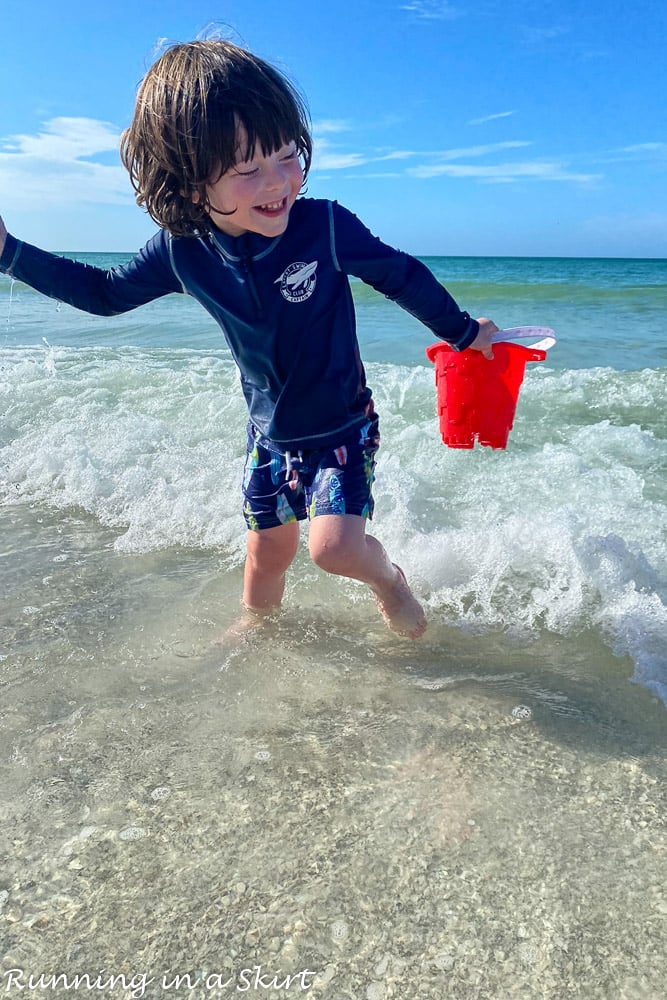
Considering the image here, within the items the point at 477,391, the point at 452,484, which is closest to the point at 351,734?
the point at 477,391

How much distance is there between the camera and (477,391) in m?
2.45

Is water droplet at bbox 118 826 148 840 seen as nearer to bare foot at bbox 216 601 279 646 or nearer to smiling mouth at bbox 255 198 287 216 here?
bare foot at bbox 216 601 279 646

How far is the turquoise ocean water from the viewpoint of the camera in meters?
1.44

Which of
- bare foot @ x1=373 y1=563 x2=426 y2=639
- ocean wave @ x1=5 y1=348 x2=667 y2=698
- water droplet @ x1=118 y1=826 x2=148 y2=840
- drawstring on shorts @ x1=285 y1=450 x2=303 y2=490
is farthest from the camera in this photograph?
ocean wave @ x1=5 y1=348 x2=667 y2=698

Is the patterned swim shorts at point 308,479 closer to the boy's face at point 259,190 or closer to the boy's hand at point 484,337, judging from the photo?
the boy's hand at point 484,337

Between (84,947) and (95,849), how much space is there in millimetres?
234

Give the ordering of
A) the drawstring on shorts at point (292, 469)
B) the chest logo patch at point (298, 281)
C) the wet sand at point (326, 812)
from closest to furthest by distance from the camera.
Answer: the wet sand at point (326, 812), the chest logo patch at point (298, 281), the drawstring on shorts at point (292, 469)

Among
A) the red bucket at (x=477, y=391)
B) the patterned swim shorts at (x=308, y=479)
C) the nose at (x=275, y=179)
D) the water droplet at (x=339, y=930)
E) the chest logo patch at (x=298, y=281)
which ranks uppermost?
the nose at (x=275, y=179)

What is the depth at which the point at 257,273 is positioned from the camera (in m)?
2.08

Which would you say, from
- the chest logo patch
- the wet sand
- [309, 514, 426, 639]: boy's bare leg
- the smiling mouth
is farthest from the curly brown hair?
the wet sand

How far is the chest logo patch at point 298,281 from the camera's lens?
2078 millimetres

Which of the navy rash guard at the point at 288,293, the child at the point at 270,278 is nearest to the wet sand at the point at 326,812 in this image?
the child at the point at 270,278

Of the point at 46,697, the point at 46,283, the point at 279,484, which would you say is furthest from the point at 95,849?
the point at 46,283

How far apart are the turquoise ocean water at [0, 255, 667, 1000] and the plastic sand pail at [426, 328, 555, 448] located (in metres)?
0.58
